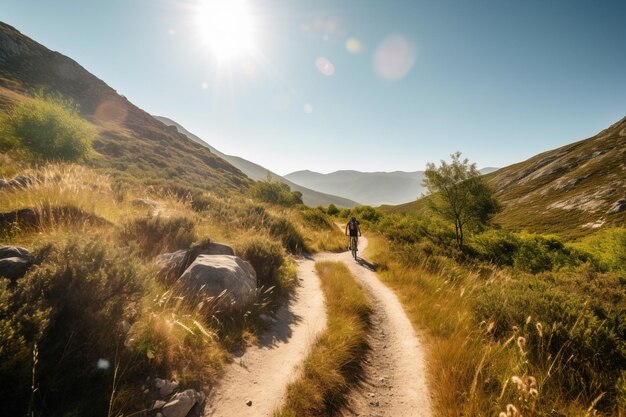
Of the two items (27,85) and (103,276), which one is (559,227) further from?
(27,85)

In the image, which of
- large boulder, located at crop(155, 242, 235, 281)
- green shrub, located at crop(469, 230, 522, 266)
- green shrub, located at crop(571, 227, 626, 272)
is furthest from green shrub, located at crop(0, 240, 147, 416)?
green shrub, located at crop(571, 227, 626, 272)

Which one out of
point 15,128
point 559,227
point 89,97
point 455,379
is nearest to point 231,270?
point 455,379

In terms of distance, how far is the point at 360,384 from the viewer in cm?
461

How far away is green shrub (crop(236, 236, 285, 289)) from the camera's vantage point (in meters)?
8.24

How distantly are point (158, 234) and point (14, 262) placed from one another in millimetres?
4335

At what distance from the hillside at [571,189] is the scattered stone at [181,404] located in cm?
4709

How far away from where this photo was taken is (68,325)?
126 inches

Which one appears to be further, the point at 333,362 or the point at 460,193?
the point at 460,193

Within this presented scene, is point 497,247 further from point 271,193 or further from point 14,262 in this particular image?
point 14,262

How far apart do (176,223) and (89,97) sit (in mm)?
123147

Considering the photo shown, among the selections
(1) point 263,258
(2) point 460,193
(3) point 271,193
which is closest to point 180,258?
(1) point 263,258

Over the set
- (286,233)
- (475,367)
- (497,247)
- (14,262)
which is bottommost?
(14,262)

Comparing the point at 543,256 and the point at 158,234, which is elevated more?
the point at 543,256

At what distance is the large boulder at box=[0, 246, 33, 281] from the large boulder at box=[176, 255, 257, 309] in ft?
7.88
